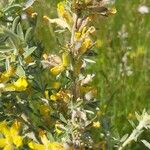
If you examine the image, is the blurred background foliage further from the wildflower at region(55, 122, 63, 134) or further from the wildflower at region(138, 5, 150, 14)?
the wildflower at region(55, 122, 63, 134)

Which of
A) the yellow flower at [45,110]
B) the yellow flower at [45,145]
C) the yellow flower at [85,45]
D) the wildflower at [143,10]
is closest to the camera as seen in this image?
the yellow flower at [85,45]

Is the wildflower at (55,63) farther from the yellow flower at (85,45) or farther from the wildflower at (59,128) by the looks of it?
the wildflower at (59,128)

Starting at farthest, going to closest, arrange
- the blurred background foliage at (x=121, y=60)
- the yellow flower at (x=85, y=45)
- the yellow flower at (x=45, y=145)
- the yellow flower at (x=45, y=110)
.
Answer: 1. the blurred background foliage at (x=121, y=60)
2. the yellow flower at (x=45, y=110)
3. the yellow flower at (x=45, y=145)
4. the yellow flower at (x=85, y=45)

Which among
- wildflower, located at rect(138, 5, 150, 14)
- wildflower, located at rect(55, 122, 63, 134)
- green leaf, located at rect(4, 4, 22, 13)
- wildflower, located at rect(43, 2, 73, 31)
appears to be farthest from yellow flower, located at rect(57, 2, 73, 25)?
wildflower, located at rect(138, 5, 150, 14)

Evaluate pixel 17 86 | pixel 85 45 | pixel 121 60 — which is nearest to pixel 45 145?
pixel 17 86

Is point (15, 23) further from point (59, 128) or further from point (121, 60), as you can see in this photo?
point (121, 60)

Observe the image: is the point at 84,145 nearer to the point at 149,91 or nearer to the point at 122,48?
the point at 149,91

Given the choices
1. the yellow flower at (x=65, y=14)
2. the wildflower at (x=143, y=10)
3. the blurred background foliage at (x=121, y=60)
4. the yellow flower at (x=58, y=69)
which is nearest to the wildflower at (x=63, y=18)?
the yellow flower at (x=65, y=14)

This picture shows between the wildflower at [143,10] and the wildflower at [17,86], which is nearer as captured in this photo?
the wildflower at [17,86]
